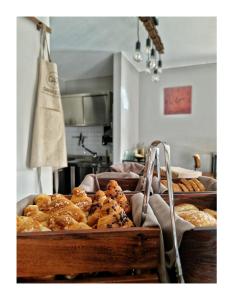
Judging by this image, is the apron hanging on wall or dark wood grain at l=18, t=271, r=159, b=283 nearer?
dark wood grain at l=18, t=271, r=159, b=283

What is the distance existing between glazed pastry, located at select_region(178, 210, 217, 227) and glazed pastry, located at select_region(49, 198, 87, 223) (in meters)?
0.19

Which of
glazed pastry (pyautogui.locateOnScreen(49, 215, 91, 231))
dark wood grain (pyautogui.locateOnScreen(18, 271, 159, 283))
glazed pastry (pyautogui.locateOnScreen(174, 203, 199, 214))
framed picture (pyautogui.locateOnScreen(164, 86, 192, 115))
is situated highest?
framed picture (pyautogui.locateOnScreen(164, 86, 192, 115))

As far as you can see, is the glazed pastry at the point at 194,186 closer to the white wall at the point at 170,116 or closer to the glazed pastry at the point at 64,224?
the glazed pastry at the point at 64,224

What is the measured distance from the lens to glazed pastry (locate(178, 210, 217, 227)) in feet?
1.28

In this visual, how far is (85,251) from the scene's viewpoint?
357 mm

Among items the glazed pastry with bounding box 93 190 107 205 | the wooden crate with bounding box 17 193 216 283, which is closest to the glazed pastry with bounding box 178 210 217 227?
the wooden crate with bounding box 17 193 216 283

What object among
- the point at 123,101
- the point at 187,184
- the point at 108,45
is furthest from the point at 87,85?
the point at 187,184

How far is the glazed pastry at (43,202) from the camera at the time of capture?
0.52 meters

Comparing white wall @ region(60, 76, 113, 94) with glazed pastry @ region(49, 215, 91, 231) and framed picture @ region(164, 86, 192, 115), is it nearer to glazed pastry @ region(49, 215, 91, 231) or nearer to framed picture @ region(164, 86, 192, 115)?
framed picture @ region(164, 86, 192, 115)

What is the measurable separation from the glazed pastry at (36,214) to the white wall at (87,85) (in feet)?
8.97

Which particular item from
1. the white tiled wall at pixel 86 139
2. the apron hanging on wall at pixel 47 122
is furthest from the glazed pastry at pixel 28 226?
the white tiled wall at pixel 86 139
